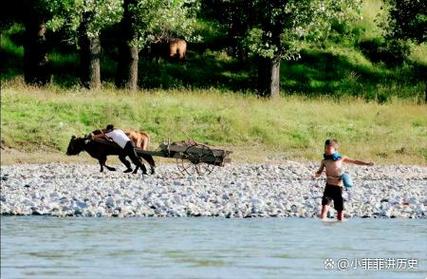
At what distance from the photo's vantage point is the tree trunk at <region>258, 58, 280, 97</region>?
54.5 meters

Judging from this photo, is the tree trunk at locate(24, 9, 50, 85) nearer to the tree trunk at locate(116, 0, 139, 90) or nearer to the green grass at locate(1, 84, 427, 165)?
the tree trunk at locate(116, 0, 139, 90)

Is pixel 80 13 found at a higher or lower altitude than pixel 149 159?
higher

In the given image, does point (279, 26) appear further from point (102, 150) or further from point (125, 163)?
point (102, 150)

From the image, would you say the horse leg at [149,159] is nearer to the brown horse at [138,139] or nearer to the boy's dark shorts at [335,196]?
the brown horse at [138,139]

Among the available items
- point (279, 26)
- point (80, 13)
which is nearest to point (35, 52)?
point (80, 13)

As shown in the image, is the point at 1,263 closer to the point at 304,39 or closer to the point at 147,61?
the point at 304,39

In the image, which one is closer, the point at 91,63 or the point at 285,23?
the point at 91,63

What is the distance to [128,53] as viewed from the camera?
52.6 meters

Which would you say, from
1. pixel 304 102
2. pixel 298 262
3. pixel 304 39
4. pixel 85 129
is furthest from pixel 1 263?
pixel 304 39

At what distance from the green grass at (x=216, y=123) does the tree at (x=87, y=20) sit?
2959mm

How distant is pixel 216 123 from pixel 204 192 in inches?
592

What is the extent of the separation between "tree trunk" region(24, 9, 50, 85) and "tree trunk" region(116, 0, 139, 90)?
10.8 feet

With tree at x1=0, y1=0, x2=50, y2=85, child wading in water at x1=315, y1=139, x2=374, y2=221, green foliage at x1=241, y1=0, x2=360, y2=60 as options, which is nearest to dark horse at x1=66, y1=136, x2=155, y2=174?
child wading in water at x1=315, y1=139, x2=374, y2=221

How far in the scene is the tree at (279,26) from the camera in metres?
53.4
